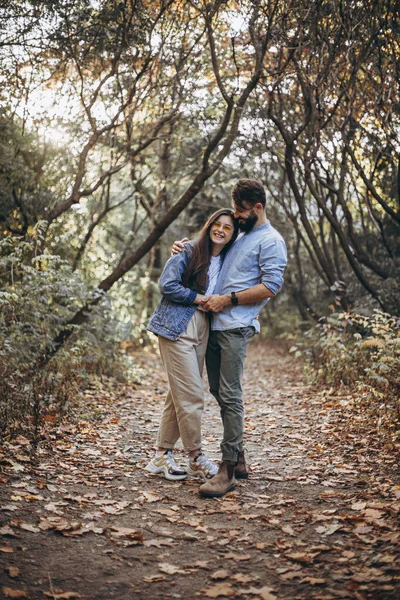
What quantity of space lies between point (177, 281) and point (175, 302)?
0.18 meters

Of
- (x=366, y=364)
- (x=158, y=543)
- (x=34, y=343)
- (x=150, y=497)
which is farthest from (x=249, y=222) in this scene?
(x=366, y=364)

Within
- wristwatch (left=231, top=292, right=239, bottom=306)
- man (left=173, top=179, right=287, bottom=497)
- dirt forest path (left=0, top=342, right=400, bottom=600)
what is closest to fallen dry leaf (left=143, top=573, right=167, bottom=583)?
dirt forest path (left=0, top=342, right=400, bottom=600)

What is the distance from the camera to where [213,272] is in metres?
4.71

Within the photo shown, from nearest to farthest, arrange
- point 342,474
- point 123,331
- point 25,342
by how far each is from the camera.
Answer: point 342,474, point 25,342, point 123,331

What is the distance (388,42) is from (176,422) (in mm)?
6661

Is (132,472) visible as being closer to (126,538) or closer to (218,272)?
(126,538)

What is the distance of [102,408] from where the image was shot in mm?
7281

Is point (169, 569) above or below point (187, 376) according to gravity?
below

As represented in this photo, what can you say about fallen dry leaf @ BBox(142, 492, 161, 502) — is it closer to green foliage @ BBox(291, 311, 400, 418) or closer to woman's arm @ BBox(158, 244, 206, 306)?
woman's arm @ BBox(158, 244, 206, 306)

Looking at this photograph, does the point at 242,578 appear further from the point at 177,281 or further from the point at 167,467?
the point at 177,281

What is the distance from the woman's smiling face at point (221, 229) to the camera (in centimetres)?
459

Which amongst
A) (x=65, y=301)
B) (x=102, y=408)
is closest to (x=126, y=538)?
(x=102, y=408)

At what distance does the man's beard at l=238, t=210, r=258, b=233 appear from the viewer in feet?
15.3

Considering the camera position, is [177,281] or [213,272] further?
[213,272]
